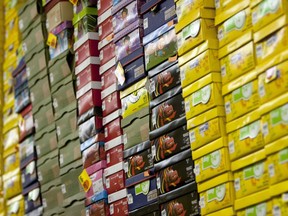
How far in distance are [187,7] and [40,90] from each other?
1.94 m

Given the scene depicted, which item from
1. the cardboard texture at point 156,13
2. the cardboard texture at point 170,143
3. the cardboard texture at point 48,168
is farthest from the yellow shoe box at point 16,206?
the cardboard texture at point 156,13

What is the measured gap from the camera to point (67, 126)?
5.24 metres

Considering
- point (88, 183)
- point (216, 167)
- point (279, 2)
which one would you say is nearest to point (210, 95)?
point (216, 167)

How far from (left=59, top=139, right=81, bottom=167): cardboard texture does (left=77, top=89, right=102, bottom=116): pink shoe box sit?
0.25 m

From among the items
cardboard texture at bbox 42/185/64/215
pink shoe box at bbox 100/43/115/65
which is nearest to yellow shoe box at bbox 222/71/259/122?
pink shoe box at bbox 100/43/115/65

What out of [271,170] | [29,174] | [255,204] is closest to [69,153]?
[29,174]

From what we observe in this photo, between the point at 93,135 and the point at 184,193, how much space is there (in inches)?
42.6

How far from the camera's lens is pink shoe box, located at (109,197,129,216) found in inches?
179

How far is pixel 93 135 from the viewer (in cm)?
488

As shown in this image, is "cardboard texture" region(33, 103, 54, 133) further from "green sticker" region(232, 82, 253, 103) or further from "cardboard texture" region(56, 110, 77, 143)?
"green sticker" region(232, 82, 253, 103)

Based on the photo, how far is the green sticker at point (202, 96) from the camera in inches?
149

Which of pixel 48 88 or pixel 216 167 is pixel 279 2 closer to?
pixel 216 167

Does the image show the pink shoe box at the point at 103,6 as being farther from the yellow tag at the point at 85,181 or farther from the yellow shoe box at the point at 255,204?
the yellow shoe box at the point at 255,204

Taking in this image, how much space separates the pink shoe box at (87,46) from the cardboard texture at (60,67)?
18 centimetres
